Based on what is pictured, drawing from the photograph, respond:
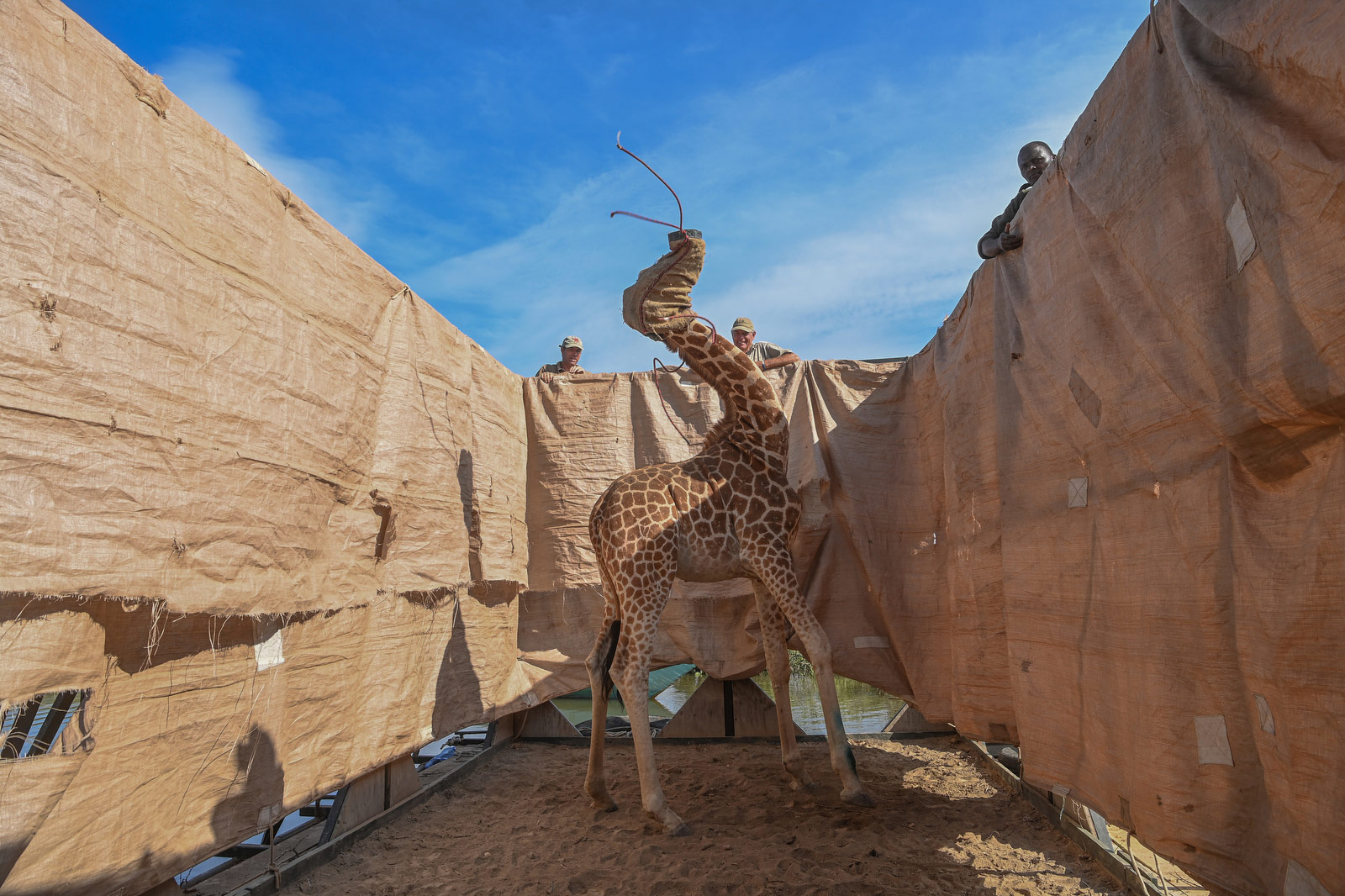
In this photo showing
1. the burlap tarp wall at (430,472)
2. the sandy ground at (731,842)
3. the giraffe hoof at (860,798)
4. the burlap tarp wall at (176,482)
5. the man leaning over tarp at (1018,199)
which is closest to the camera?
the burlap tarp wall at (430,472)

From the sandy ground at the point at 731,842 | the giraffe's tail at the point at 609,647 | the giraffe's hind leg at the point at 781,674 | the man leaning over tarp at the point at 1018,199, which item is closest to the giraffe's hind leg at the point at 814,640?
the sandy ground at the point at 731,842

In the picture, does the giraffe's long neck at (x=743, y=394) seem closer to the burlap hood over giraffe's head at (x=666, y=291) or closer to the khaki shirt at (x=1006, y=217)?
the burlap hood over giraffe's head at (x=666, y=291)

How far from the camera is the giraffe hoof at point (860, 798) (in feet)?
14.6

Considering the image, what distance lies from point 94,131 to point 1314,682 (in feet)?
14.6

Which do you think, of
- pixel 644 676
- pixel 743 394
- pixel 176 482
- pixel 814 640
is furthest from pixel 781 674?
pixel 176 482

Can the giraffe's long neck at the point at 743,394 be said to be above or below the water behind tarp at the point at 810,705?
above

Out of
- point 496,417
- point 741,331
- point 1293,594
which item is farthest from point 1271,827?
point 741,331

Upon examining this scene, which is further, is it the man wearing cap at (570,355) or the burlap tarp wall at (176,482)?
the man wearing cap at (570,355)

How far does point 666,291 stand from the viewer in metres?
4.91

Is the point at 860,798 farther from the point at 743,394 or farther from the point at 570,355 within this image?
the point at 570,355

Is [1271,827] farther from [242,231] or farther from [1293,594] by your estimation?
[242,231]

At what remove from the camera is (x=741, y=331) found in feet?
24.2

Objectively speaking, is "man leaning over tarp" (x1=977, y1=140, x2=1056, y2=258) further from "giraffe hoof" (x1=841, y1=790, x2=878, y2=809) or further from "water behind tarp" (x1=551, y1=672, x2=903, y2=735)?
"water behind tarp" (x1=551, y1=672, x2=903, y2=735)

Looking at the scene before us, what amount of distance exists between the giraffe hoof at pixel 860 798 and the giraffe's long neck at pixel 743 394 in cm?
220
